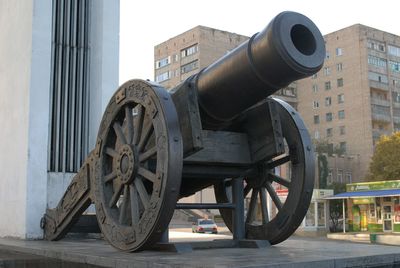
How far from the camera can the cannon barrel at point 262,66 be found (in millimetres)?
6008

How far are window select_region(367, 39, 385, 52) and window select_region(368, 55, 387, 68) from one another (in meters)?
1.15

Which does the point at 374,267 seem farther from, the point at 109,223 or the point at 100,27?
the point at 100,27

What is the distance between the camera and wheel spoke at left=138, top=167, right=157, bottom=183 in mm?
6686

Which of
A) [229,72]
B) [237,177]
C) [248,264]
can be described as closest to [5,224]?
[237,177]

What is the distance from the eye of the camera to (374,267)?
606cm

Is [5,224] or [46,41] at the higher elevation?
[46,41]

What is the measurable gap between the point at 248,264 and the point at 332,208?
37.2 m

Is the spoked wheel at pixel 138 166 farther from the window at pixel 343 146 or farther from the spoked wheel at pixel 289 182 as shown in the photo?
the window at pixel 343 146

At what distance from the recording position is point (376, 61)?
68312 millimetres

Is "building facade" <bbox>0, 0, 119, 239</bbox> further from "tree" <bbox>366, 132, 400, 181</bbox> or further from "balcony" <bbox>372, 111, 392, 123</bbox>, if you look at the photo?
"balcony" <bbox>372, 111, 392, 123</bbox>

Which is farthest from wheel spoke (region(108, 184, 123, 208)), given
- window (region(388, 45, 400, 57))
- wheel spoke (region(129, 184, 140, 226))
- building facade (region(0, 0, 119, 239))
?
window (region(388, 45, 400, 57))

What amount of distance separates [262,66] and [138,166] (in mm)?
2085

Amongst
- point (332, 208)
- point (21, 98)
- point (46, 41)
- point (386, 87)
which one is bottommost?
point (332, 208)

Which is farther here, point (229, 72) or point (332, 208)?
point (332, 208)
